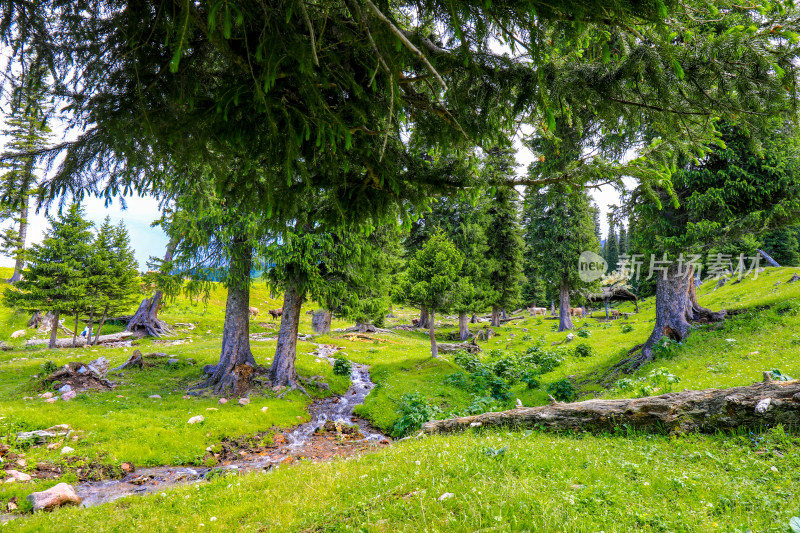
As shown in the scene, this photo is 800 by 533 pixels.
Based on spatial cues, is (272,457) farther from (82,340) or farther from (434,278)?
(82,340)

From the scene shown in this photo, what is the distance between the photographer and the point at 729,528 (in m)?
3.02

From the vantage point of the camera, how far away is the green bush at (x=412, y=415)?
10.9 m

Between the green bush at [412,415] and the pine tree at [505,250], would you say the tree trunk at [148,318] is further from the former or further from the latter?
the pine tree at [505,250]

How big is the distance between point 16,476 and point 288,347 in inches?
336

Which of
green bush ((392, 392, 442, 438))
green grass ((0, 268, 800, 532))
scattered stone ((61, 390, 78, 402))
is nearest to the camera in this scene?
green grass ((0, 268, 800, 532))

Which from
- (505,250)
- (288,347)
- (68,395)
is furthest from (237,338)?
(505,250)

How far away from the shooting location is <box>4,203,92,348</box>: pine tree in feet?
67.2

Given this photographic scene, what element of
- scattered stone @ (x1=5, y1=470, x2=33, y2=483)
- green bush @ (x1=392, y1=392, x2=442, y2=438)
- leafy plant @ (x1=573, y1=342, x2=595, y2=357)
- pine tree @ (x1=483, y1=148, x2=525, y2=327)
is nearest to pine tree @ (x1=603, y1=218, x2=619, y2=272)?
pine tree @ (x1=483, y1=148, x2=525, y2=327)

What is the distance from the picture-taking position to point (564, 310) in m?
31.9

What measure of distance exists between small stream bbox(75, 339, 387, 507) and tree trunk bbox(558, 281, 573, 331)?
22439 mm

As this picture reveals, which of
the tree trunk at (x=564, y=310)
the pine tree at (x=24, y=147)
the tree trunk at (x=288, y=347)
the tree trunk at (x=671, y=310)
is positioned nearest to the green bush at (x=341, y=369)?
the tree trunk at (x=288, y=347)

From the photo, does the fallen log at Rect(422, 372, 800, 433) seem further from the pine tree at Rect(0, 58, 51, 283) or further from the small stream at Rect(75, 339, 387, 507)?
the pine tree at Rect(0, 58, 51, 283)

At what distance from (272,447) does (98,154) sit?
30.6ft

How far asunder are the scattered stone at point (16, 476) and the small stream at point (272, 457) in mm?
976
